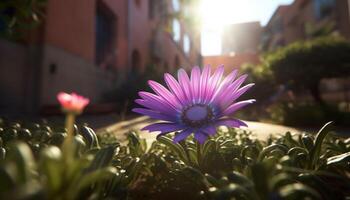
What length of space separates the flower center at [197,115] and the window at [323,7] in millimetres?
21198

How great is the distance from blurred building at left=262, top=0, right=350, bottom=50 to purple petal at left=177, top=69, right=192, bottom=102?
1348cm

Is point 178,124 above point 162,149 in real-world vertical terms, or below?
above

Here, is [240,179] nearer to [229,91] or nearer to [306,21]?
[229,91]

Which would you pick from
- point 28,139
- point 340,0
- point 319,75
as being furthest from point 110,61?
point 340,0

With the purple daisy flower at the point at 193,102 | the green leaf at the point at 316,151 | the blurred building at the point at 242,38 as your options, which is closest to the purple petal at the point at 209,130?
the purple daisy flower at the point at 193,102

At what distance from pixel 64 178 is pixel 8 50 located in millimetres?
6264

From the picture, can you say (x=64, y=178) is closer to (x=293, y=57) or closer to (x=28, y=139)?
(x=28, y=139)

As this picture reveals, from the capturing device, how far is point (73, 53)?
7.57m

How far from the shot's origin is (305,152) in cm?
121

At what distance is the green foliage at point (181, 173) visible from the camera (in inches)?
24.9

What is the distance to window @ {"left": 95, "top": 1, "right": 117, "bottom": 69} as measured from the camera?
980cm

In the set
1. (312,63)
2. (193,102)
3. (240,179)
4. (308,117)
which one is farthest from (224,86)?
(312,63)

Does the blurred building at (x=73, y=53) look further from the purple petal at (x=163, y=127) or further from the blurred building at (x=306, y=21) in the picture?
the blurred building at (x=306, y=21)

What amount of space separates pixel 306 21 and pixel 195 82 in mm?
25493
